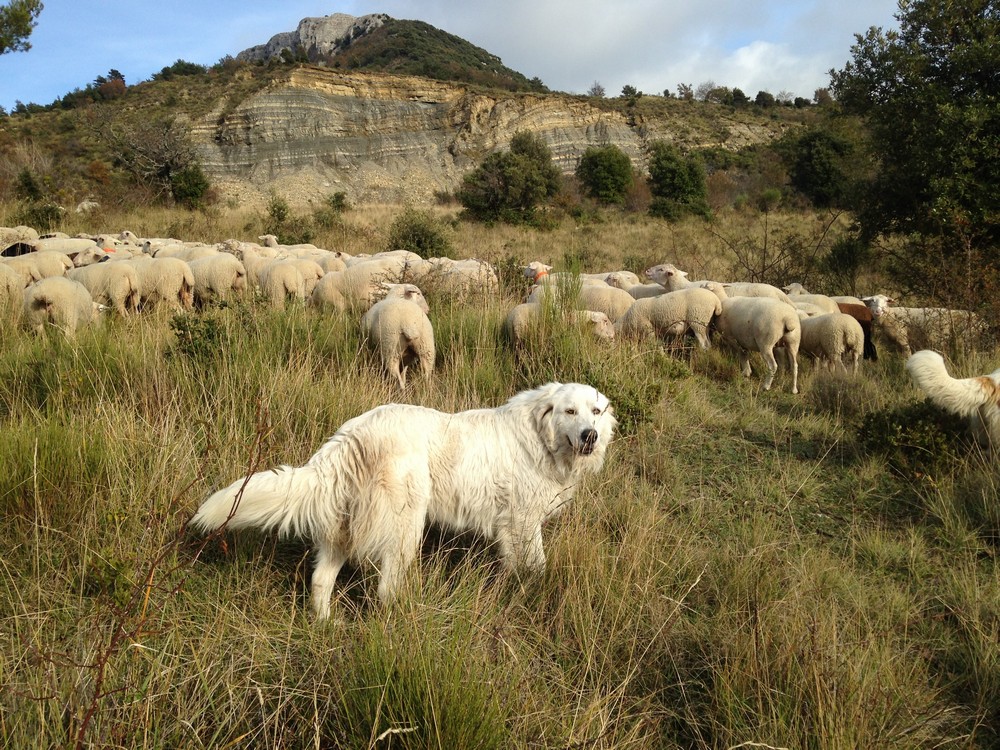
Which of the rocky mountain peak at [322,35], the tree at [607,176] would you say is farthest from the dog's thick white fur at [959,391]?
the rocky mountain peak at [322,35]

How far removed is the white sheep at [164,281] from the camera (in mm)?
9906

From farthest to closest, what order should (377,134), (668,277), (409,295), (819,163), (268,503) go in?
(377,134) → (819,163) → (668,277) → (409,295) → (268,503)

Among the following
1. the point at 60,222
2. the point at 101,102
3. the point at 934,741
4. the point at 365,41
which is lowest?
the point at 934,741

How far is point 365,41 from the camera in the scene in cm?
10025

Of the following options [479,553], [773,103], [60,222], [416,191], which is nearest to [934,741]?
[479,553]

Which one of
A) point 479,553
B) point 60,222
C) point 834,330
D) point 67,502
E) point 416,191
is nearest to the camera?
point 67,502

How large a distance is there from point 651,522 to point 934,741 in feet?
5.41

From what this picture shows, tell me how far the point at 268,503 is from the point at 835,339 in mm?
7678

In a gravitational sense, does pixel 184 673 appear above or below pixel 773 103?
below

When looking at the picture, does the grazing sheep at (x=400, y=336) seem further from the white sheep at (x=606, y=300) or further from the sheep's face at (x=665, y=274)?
the sheep's face at (x=665, y=274)

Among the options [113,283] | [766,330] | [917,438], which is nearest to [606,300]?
[766,330]

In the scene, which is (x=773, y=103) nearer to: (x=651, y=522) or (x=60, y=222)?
(x=60, y=222)

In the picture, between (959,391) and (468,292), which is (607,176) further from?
(959,391)

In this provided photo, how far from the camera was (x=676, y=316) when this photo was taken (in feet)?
29.0
